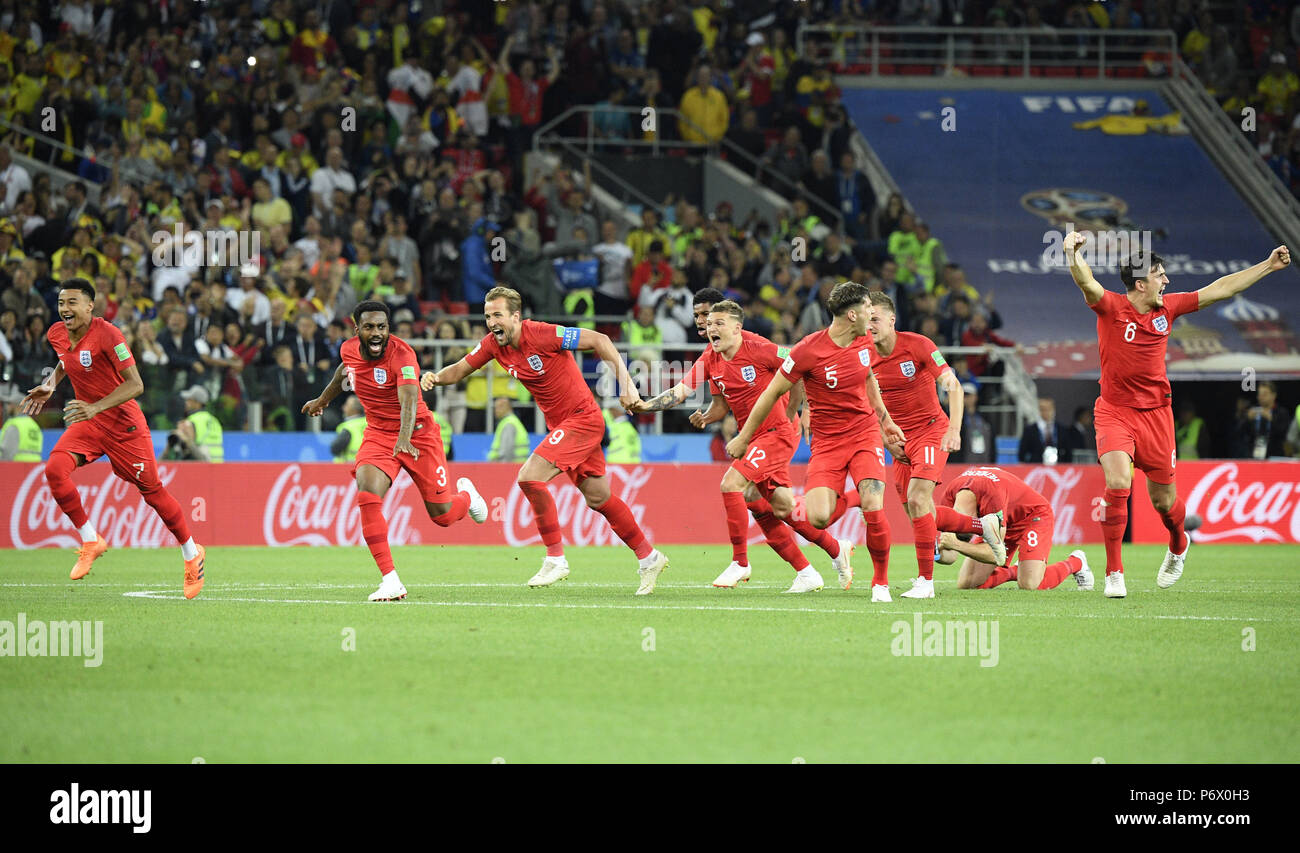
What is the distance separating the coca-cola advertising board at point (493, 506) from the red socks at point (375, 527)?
817cm

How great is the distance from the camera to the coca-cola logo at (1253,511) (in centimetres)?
2244

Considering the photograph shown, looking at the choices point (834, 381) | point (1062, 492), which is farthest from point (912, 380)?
point (1062, 492)

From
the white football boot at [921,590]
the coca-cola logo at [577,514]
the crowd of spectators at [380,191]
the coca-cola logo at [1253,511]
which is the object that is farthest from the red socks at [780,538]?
the coca-cola logo at [1253,511]

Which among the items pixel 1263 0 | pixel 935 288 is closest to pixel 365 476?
pixel 935 288

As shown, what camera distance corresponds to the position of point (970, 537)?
530 inches

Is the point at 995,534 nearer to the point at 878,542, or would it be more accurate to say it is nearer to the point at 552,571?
the point at 878,542

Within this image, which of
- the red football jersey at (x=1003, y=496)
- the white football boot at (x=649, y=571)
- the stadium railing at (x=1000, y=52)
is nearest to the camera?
the white football boot at (x=649, y=571)

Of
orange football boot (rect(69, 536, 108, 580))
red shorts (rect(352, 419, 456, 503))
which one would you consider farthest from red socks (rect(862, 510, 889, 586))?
orange football boot (rect(69, 536, 108, 580))

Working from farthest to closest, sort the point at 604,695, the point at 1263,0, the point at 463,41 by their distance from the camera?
the point at 1263,0
the point at 463,41
the point at 604,695

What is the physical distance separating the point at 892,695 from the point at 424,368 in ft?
50.2

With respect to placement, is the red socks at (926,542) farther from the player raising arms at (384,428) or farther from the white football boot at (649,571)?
the player raising arms at (384,428)

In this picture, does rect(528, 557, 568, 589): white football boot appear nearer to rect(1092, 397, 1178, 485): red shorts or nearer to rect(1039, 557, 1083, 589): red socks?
rect(1039, 557, 1083, 589): red socks

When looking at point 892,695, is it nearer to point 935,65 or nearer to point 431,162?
point 431,162

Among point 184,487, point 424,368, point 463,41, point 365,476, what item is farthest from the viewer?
point 463,41
